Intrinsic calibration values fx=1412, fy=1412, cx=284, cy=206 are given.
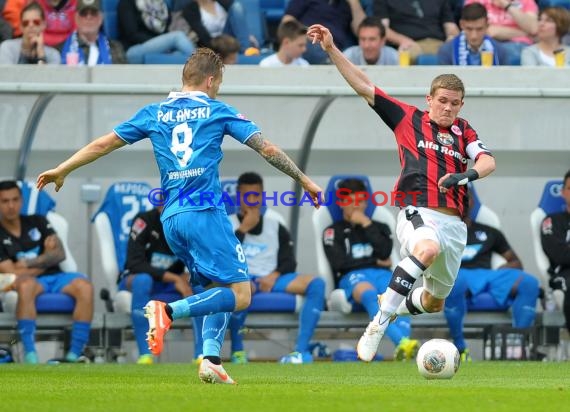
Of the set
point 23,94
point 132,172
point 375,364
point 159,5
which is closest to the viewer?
point 375,364

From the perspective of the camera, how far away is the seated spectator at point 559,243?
12797mm

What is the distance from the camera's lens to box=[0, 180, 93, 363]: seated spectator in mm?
12062

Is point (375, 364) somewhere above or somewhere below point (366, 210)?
below

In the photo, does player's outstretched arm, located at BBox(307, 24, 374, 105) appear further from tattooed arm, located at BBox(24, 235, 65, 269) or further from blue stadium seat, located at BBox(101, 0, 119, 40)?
blue stadium seat, located at BBox(101, 0, 119, 40)

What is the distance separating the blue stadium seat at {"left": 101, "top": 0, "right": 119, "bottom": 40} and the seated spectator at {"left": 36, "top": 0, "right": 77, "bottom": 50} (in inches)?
14.9

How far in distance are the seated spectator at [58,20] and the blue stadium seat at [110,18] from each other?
38cm

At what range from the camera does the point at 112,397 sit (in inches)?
273

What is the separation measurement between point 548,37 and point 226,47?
133 inches

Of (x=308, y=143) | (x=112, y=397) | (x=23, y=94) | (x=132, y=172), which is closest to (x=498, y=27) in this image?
(x=308, y=143)

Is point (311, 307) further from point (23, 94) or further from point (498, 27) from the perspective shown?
point (498, 27)

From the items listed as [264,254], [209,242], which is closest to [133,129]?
[209,242]

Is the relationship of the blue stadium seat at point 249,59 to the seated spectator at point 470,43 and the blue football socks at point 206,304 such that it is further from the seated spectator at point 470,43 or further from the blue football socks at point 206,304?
the blue football socks at point 206,304

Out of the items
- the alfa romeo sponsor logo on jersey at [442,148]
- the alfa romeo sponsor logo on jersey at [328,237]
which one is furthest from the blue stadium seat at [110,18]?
the alfa romeo sponsor logo on jersey at [442,148]

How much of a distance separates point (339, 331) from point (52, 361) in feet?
9.55
